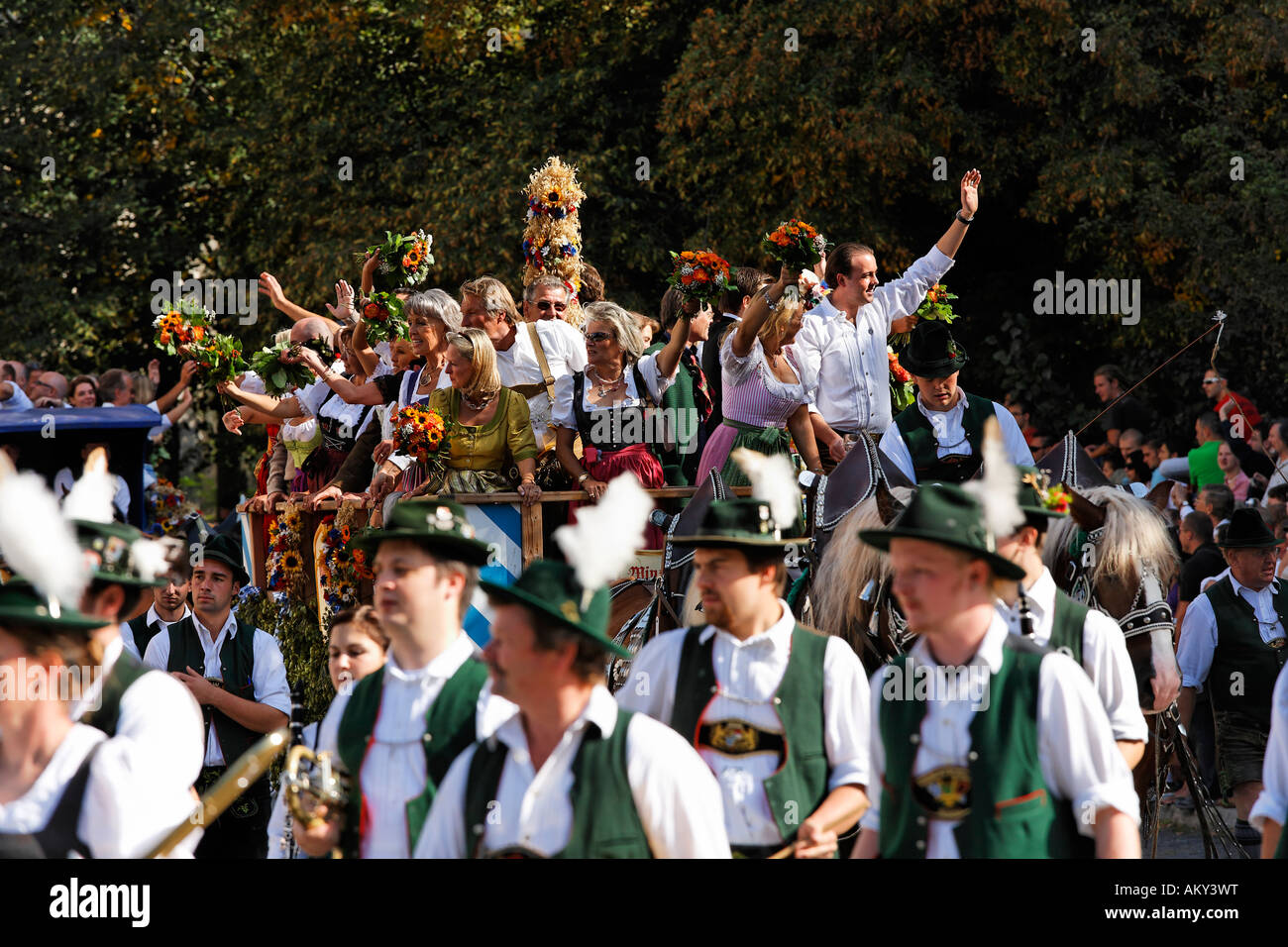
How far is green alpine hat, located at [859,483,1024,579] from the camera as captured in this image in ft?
13.0

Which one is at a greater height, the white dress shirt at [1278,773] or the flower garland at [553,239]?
the flower garland at [553,239]

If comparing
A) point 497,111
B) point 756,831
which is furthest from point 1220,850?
point 497,111

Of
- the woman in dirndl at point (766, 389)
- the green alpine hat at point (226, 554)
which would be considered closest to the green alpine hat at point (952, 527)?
the green alpine hat at point (226, 554)

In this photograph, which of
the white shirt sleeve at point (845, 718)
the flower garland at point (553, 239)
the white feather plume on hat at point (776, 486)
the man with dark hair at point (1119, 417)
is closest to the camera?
the white shirt sleeve at point (845, 718)

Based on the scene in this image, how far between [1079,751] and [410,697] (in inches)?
62.7

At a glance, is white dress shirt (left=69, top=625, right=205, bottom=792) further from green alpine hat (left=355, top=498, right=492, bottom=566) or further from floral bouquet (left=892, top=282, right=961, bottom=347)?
floral bouquet (left=892, top=282, right=961, bottom=347)

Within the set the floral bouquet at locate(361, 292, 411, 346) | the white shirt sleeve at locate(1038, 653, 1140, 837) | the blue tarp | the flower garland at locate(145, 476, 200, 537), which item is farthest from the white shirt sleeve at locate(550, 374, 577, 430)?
the flower garland at locate(145, 476, 200, 537)

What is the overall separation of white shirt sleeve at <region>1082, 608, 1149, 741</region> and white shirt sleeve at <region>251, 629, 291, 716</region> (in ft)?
10.6

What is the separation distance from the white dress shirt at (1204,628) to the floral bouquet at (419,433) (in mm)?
3853

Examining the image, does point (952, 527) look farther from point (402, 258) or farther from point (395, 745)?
point (402, 258)

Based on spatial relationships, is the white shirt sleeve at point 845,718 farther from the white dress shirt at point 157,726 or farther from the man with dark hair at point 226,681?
the man with dark hair at point 226,681

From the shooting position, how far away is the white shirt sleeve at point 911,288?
8.68 metres

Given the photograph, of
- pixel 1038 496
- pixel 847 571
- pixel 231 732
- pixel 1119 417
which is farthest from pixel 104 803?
pixel 1119 417
